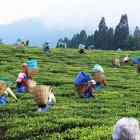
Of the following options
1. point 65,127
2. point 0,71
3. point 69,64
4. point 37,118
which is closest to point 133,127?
point 65,127

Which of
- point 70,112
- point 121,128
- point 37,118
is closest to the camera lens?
point 121,128

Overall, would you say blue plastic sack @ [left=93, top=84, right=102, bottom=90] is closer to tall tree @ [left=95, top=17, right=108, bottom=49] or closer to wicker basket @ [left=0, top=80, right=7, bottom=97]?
wicker basket @ [left=0, top=80, right=7, bottom=97]

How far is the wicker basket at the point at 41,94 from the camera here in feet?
50.0

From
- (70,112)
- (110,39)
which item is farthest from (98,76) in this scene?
(110,39)

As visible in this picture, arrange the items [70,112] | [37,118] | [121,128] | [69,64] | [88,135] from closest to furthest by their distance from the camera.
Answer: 1. [121,128]
2. [88,135]
3. [37,118]
4. [70,112]
5. [69,64]

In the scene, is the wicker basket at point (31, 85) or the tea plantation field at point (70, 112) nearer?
the tea plantation field at point (70, 112)

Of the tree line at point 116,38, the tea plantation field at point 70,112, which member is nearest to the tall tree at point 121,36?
the tree line at point 116,38

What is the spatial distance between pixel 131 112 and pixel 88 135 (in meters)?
3.81

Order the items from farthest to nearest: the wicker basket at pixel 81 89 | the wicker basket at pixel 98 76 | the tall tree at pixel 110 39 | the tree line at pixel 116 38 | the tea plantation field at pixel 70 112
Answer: the tall tree at pixel 110 39, the tree line at pixel 116 38, the wicker basket at pixel 98 76, the wicker basket at pixel 81 89, the tea plantation field at pixel 70 112

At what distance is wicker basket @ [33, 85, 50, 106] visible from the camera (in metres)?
15.2

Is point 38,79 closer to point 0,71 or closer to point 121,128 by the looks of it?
point 0,71

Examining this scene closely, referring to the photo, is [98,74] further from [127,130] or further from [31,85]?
[127,130]

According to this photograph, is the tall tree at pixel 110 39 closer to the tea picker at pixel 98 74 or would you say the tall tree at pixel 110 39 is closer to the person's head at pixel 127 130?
the tea picker at pixel 98 74

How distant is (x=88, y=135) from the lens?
11.7 m
